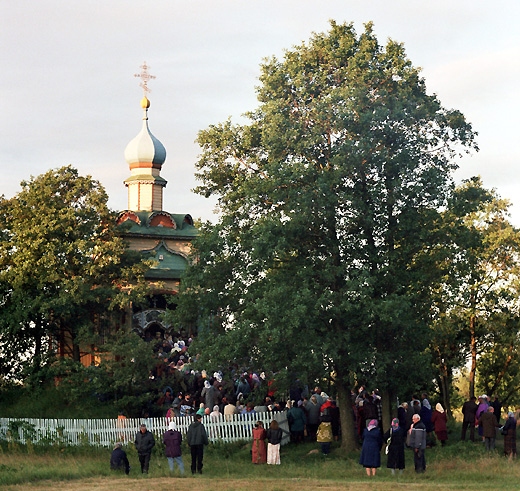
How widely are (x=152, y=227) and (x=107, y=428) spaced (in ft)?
52.6

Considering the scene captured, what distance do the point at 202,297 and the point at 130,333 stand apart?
7.53 metres

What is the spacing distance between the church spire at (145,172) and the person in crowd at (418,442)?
28.4m

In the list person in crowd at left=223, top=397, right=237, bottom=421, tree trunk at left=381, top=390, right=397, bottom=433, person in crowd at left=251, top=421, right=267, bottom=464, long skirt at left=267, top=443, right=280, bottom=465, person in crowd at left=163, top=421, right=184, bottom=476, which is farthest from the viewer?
person in crowd at left=223, top=397, right=237, bottom=421

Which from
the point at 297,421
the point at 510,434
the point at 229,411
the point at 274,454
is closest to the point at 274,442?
the point at 274,454

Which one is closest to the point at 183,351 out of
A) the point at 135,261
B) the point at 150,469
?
the point at 135,261

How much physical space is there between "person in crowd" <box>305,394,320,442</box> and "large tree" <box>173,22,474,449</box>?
94 cm

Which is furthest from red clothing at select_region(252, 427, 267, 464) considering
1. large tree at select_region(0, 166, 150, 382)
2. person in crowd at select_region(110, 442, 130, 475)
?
large tree at select_region(0, 166, 150, 382)

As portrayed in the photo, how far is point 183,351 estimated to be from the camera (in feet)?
129

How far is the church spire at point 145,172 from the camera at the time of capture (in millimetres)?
50906

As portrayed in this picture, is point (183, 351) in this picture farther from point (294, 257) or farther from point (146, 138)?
point (146, 138)

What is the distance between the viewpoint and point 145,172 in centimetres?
5141

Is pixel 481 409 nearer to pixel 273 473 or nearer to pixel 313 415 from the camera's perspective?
pixel 313 415

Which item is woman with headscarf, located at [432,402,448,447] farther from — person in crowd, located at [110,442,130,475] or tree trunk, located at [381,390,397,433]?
person in crowd, located at [110,442,130,475]

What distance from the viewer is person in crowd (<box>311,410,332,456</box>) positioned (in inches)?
1096
